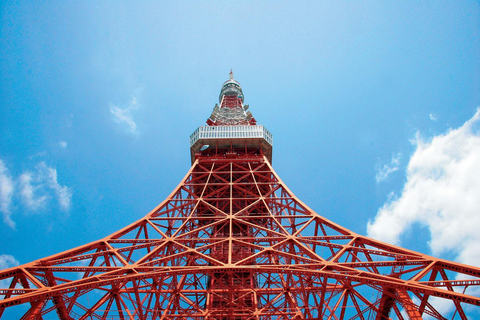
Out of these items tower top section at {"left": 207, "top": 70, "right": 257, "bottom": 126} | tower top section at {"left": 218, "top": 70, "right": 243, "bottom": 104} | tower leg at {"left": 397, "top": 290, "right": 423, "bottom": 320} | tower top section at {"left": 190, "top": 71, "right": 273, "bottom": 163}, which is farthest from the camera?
tower top section at {"left": 218, "top": 70, "right": 243, "bottom": 104}

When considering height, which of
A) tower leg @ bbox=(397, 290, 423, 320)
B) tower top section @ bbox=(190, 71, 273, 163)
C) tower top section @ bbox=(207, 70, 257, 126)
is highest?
tower top section @ bbox=(207, 70, 257, 126)

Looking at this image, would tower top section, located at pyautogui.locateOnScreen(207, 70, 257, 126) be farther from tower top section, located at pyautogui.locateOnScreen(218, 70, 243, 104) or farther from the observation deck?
the observation deck

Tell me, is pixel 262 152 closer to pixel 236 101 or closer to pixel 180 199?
pixel 180 199

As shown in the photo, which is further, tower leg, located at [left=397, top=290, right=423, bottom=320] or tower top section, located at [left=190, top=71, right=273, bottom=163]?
tower top section, located at [left=190, top=71, right=273, bottom=163]

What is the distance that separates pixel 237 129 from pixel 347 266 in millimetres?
16484

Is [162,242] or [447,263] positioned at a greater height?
[162,242]

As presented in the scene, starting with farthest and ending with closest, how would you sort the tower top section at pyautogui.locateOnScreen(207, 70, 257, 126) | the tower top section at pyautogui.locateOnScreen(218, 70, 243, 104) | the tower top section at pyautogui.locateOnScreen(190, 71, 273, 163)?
the tower top section at pyautogui.locateOnScreen(218, 70, 243, 104)
the tower top section at pyautogui.locateOnScreen(207, 70, 257, 126)
the tower top section at pyautogui.locateOnScreen(190, 71, 273, 163)

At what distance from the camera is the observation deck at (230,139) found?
86.6 ft

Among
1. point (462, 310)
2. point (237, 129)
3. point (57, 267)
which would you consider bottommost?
point (462, 310)

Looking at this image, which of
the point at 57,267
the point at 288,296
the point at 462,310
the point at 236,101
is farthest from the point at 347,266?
the point at 236,101

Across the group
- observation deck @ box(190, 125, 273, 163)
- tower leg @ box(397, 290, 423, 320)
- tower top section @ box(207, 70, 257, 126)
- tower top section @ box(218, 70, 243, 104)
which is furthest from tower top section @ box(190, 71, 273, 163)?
tower leg @ box(397, 290, 423, 320)

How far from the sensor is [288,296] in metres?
17.9

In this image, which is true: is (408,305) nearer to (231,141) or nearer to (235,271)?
(235,271)

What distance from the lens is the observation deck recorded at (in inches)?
1039
